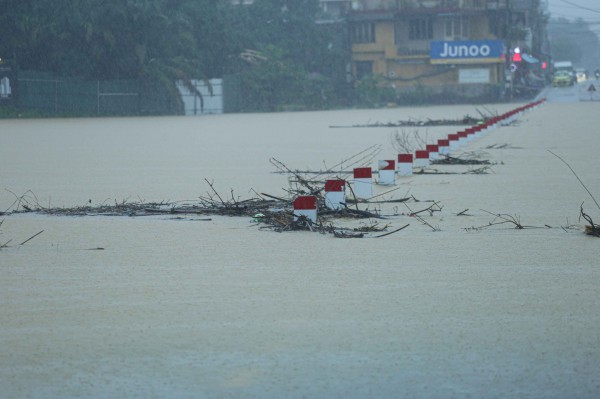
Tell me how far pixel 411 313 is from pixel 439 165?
13.9 m

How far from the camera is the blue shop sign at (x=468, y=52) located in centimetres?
8538

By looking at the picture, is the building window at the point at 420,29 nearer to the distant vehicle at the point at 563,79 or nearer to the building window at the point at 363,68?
the building window at the point at 363,68

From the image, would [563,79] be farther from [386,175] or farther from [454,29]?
[386,175]

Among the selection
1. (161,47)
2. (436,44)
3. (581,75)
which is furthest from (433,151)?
(581,75)

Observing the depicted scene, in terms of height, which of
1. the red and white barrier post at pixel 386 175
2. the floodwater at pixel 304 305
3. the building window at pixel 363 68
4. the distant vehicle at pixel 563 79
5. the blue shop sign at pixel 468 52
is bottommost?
the floodwater at pixel 304 305

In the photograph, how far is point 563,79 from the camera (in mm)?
113625

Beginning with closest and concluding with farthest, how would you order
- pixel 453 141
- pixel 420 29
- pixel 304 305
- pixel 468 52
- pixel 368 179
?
pixel 304 305
pixel 368 179
pixel 453 141
pixel 468 52
pixel 420 29

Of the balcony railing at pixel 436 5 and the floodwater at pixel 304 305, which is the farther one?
the balcony railing at pixel 436 5

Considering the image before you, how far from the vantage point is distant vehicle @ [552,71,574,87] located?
113375 mm

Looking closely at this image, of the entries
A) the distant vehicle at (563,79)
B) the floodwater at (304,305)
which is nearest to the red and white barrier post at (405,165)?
the floodwater at (304,305)

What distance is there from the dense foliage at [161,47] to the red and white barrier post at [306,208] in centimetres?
4955

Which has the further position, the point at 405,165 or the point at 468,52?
the point at 468,52

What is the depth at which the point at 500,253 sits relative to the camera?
9.99 meters

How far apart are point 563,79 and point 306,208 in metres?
105
